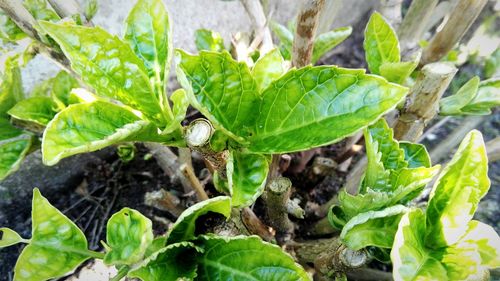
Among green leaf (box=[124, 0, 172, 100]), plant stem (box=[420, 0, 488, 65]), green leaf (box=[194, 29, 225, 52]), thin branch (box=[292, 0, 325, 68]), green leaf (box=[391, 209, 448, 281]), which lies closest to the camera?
green leaf (box=[391, 209, 448, 281])

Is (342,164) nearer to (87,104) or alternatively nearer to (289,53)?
(289,53)

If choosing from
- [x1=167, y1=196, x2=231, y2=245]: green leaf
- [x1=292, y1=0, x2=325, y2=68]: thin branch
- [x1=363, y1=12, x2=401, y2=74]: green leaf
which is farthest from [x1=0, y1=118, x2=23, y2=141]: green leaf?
[x1=363, y1=12, x2=401, y2=74]: green leaf

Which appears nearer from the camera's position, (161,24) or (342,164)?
(161,24)

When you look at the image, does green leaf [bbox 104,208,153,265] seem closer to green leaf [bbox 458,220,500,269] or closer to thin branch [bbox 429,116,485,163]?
green leaf [bbox 458,220,500,269]

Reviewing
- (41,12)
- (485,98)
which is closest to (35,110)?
(41,12)

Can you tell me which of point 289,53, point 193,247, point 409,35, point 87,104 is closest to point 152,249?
point 193,247

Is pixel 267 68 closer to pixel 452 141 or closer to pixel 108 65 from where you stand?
pixel 108 65
